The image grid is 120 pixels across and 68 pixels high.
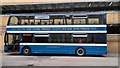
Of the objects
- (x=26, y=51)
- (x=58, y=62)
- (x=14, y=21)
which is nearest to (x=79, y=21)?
(x=26, y=51)

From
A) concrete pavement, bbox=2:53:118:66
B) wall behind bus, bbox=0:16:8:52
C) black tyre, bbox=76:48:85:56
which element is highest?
wall behind bus, bbox=0:16:8:52

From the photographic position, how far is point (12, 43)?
80.0ft

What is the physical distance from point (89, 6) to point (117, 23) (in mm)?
3332

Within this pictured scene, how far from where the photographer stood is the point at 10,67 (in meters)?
14.9

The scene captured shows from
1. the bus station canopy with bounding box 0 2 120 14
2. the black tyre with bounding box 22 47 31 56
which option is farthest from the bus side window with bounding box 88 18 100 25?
the black tyre with bounding box 22 47 31 56

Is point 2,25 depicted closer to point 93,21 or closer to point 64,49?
point 64,49

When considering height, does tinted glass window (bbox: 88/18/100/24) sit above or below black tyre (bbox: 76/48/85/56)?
above

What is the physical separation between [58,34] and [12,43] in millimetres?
3897

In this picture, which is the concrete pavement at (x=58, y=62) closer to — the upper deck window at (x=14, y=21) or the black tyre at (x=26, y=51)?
the black tyre at (x=26, y=51)

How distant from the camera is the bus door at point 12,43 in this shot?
79.7ft

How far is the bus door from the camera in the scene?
24297 mm

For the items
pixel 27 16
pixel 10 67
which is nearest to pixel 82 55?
pixel 27 16

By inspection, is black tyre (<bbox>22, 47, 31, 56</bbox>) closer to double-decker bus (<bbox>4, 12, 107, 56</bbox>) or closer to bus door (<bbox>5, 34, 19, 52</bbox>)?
double-decker bus (<bbox>4, 12, 107, 56</bbox>)

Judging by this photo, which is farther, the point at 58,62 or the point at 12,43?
the point at 12,43
